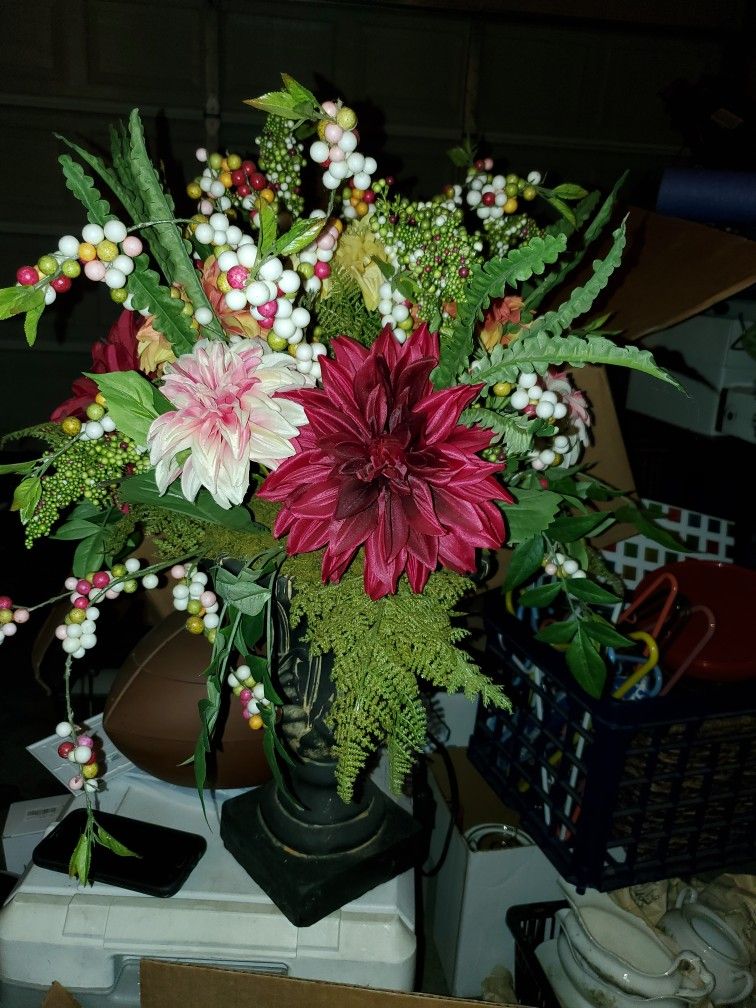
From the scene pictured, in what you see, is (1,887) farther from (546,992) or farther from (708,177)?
(708,177)

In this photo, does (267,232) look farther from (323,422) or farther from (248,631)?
(248,631)

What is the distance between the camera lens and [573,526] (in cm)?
64

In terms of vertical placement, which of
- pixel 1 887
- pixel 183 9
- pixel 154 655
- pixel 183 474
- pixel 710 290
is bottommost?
pixel 1 887

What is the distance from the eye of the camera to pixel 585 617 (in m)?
0.69

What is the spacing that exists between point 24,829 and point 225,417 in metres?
0.86

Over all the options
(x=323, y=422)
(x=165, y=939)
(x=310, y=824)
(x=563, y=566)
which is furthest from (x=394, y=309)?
(x=165, y=939)

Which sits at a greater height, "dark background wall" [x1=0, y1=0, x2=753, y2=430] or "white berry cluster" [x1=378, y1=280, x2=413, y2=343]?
"dark background wall" [x1=0, y1=0, x2=753, y2=430]

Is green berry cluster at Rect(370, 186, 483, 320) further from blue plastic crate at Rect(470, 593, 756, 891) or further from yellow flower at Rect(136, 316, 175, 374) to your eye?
blue plastic crate at Rect(470, 593, 756, 891)

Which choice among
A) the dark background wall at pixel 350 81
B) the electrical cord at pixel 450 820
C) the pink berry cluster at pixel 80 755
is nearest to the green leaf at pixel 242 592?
the pink berry cluster at pixel 80 755

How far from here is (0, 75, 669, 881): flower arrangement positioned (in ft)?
1.67

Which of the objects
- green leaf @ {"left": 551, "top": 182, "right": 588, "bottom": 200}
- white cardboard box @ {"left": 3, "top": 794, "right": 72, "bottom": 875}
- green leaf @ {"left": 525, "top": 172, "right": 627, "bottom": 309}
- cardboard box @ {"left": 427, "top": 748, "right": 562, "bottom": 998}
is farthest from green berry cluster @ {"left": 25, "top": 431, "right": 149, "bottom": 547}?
cardboard box @ {"left": 427, "top": 748, "right": 562, "bottom": 998}

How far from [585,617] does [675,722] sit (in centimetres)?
15

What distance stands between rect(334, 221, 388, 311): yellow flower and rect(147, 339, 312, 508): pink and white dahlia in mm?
144

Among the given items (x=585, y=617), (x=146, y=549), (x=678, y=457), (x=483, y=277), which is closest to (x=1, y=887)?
(x=146, y=549)
